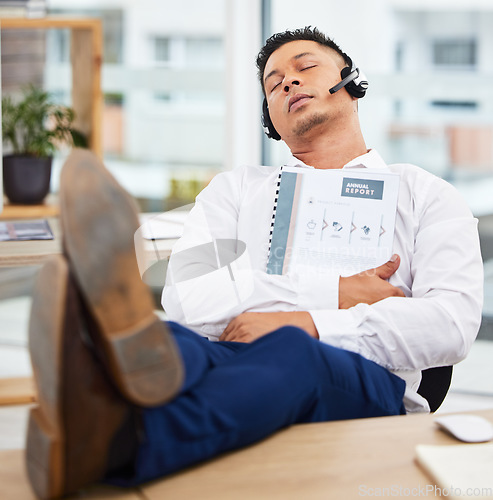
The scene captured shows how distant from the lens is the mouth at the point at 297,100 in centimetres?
178

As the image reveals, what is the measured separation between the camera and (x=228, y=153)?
3904 millimetres

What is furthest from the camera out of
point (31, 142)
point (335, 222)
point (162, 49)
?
point (162, 49)

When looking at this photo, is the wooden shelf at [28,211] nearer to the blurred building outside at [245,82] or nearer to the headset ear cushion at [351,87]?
the blurred building outside at [245,82]

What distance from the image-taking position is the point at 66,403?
932 mm

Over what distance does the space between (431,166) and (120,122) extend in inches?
75.5

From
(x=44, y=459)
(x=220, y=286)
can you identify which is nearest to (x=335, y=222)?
(x=220, y=286)

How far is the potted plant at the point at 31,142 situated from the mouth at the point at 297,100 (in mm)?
1613

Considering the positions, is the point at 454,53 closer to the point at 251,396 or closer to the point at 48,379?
the point at 251,396

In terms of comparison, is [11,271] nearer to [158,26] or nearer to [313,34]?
[158,26]

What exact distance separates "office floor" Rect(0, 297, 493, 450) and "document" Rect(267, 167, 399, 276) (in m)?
1.04

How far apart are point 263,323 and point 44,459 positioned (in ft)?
1.99

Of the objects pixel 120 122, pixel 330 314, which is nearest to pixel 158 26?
pixel 120 122

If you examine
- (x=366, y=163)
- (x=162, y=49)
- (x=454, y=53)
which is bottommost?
(x=366, y=163)

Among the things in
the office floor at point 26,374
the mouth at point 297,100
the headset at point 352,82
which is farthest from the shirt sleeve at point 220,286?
the office floor at point 26,374
